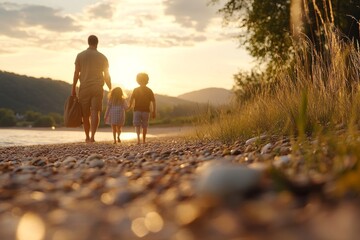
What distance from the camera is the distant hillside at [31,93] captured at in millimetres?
65363

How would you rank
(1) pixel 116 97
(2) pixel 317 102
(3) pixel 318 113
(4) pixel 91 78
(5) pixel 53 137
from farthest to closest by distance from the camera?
(5) pixel 53 137 → (1) pixel 116 97 → (4) pixel 91 78 → (2) pixel 317 102 → (3) pixel 318 113

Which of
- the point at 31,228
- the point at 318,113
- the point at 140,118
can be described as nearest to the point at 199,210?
the point at 31,228

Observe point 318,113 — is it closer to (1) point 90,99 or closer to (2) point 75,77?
(1) point 90,99

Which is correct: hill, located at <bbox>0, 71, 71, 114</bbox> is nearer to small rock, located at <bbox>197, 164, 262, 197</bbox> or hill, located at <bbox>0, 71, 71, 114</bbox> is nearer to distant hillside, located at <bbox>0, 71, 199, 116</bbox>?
distant hillside, located at <bbox>0, 71, 199, 116</bbox>

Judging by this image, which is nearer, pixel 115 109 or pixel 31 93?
pixel 115 109

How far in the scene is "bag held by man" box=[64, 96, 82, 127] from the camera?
1024cm

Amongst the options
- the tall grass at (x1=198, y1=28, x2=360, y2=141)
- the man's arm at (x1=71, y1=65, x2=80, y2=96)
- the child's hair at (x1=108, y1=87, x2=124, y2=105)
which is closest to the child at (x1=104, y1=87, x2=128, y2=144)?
the child's hair at (x1=108, y1=87, x2=124, y2=105)

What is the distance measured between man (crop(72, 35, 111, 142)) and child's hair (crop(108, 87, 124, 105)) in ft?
5.79

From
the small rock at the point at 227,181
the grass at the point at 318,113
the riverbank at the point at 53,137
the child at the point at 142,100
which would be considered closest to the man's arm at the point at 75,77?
the child at the point at 142,100

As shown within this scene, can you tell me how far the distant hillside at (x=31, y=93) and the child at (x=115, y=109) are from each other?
49511 millimetres

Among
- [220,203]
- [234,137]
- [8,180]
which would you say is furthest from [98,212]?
[234,137]

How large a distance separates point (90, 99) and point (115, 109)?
6.03ft

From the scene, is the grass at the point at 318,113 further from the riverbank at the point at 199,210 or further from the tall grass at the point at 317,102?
the riverbank at the point at 199,210

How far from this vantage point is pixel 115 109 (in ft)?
40.1
